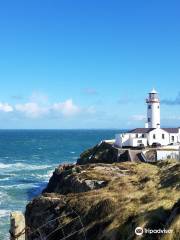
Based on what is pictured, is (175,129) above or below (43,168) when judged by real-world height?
above

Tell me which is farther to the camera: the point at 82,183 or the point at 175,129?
the point at 175,129

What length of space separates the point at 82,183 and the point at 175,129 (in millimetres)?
42183

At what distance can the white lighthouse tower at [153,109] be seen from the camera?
82312 millimetres

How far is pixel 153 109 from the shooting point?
8231 centimetres

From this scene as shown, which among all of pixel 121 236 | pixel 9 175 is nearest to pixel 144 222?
pixel 121 236

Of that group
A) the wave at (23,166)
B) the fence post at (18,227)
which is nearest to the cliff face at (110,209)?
the fence post at (18,227)

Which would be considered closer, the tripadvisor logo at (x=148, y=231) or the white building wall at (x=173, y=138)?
the tripadvisor logo at (x=148, y=231)

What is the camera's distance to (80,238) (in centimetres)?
2442

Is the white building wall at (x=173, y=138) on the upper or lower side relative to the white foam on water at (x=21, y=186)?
upper

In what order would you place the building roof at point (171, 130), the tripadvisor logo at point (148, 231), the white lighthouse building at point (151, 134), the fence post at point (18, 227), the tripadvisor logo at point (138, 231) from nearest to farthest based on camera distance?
1. the fence post at point (18, 227)
2. the tripadvisor logo at point (148, 231)
3. the tripadvisor logo at point (138, 231)
4. the white lighthouse building at point (151, 134)
5. the building roof at point (171, 130)

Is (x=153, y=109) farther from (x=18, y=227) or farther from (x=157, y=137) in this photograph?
(x=18, y=227)

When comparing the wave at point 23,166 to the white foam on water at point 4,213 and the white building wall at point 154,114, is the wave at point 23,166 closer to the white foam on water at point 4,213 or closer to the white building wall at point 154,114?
the white building wall at point 154,114

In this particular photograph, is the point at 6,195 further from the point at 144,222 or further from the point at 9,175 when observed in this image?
the point at 144,222

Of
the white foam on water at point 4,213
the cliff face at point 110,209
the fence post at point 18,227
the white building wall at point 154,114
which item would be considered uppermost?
the white building wall at point 154,114
